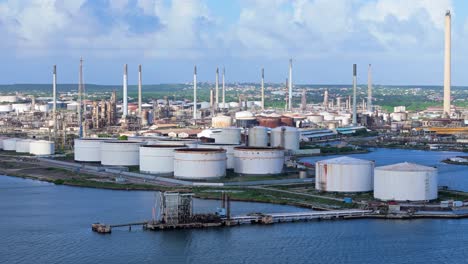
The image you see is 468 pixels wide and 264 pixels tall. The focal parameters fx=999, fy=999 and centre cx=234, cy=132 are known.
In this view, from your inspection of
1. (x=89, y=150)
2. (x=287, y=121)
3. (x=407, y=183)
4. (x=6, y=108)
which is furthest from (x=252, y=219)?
(x=6, y=108)

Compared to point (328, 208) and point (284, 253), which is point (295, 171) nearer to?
point (328, 208)

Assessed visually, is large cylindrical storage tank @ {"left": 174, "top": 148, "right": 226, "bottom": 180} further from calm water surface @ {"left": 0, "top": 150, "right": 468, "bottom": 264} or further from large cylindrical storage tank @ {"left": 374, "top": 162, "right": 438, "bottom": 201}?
large cylindrical storage tank @ {"left": 374, "top": 162, "right": 438, "bottom": 201}

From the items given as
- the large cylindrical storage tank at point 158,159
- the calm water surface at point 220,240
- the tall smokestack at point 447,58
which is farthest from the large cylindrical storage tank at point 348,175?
the tall smokestack at point 447,58

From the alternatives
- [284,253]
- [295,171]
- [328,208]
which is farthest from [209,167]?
[284,253]

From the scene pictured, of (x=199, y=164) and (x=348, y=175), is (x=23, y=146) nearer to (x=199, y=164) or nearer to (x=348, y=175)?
(x=199, y=164)

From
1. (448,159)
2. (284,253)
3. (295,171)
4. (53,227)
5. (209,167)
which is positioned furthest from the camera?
(448,159)

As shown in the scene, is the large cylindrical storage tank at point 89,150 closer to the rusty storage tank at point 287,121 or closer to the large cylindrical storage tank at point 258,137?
the large cylindrical storage tank at point 258,137
